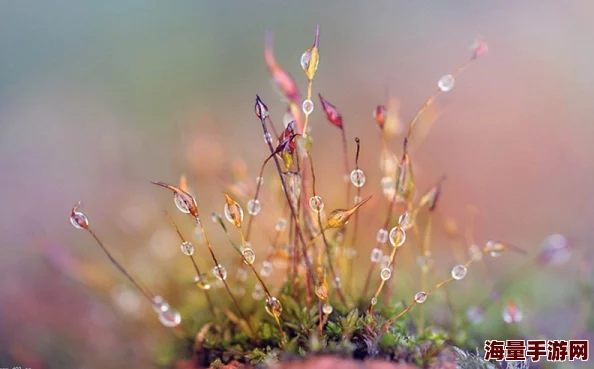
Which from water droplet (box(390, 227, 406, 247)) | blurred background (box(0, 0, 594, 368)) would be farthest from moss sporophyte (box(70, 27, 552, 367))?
blurred background (box(0, 0, 594, 368))

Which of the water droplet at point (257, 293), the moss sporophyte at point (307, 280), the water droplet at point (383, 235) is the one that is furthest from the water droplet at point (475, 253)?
the water droplet at point (257, 293)

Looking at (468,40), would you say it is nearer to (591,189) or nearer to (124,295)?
(591,189)

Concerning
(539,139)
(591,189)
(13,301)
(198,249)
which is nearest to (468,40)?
(539,139)

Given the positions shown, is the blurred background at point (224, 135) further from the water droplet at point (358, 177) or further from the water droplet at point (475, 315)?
the water droplet at point (358, 177)

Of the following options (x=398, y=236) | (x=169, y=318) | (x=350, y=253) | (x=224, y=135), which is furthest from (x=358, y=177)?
(x=224, y=135)

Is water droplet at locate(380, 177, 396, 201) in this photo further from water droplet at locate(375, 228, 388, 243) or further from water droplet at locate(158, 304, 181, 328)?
water droplet at locate(158, 304, 181, 328)

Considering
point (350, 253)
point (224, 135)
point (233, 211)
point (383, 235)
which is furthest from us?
point (224, 135)

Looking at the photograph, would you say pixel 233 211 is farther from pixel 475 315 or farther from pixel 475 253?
pixel 475 315

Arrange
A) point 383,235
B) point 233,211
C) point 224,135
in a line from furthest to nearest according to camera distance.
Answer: point 224,135 → point 383,235 → point 233,211
